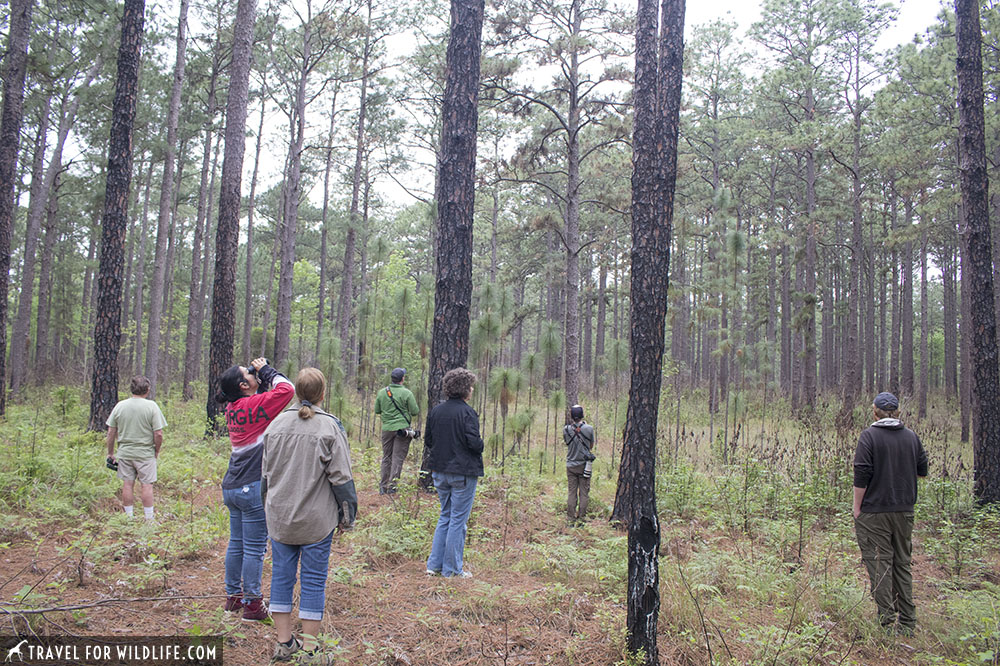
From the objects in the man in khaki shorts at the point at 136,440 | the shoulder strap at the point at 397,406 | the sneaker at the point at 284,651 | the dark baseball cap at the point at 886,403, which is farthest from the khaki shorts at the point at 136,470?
the dark baseball cap at the point at 886,403

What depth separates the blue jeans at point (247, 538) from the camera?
3771mm

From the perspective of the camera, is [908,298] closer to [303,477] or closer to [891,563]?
[891,563]

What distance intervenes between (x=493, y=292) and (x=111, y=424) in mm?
7884

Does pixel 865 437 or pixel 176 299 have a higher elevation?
pixel 176 299

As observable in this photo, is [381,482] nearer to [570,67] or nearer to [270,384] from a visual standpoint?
[270,384]

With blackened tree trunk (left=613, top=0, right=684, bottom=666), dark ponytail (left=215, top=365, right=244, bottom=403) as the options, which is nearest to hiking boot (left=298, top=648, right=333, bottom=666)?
blackened tree trunk (left=613, top=0, right=684, bottom=666)

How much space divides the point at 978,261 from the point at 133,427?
11274 mm

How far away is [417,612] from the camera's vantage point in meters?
4.18

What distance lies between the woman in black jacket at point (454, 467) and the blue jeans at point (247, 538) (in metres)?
1.59

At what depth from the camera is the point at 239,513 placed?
3895 millimetres

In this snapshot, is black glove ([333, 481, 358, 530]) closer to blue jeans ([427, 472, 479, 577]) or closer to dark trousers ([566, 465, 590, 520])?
blue jeans ([427, 472, 479, 577])

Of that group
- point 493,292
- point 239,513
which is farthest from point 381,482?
Answer: point 493,292

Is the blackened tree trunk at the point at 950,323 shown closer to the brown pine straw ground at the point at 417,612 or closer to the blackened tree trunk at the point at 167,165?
the brown pine straw ground at the point at 417,612

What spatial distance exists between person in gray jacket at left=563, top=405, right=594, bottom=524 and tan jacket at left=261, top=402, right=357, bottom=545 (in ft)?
14.5
